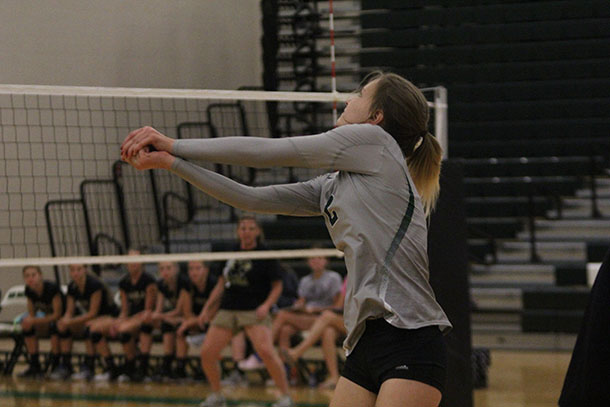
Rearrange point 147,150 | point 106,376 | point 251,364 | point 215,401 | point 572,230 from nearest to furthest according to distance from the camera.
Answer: point 147,150 < point 215,401 < point 251,364 < point 106,376 < point 572,230

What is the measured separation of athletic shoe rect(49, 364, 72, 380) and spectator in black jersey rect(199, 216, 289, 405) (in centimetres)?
201

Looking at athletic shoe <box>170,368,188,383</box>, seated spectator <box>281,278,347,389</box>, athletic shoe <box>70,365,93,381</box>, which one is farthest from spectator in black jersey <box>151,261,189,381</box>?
seated spectator <box>281,278,347,389</box>

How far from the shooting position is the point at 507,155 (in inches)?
424

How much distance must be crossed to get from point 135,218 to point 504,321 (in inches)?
167

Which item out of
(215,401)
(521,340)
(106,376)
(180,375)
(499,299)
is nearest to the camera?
(215,401)

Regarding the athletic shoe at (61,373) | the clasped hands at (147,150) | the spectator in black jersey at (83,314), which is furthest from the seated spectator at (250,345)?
the clasped hands at (147,150)

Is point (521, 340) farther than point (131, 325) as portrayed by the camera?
Yes

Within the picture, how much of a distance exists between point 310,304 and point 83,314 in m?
2.20

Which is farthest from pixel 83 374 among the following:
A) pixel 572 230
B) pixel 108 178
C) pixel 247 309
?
pixel 572 230

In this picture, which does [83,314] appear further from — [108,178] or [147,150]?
[147,150]

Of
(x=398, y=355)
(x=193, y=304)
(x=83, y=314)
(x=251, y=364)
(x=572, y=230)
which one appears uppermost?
(x=398, y=355)

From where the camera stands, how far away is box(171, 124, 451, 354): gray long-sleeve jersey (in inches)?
102

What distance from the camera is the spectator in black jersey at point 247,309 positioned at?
7.41 meters

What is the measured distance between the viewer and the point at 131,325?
8719mm
